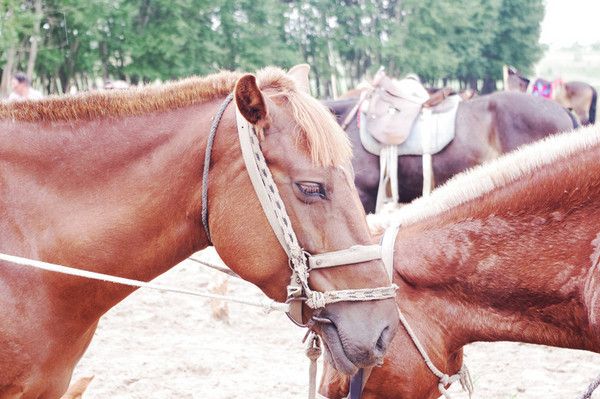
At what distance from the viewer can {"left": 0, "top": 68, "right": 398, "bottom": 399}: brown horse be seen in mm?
2033

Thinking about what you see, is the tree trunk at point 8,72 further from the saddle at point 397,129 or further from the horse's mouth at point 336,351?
the horse's mouth at point 336,351

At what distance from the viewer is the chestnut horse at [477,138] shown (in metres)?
6.95

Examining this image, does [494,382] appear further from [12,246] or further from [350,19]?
[350,19]

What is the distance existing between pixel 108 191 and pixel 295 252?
701 millimetres

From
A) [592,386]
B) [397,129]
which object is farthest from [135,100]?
[397,129]

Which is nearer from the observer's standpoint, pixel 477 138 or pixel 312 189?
pixel 312 189

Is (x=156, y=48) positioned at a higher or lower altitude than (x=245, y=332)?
higher

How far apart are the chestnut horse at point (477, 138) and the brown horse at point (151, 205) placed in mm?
4798

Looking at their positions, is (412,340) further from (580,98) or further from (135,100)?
(580,98)

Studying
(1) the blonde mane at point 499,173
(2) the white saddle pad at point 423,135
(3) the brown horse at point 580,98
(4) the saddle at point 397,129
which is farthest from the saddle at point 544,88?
(1) the blonde mane at point 499,173

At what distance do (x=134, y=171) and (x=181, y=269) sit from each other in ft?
16.7

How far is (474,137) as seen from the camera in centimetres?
705

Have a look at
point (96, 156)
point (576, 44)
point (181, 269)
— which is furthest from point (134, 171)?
point (576, 44)

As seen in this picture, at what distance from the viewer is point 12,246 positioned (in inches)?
83.7
